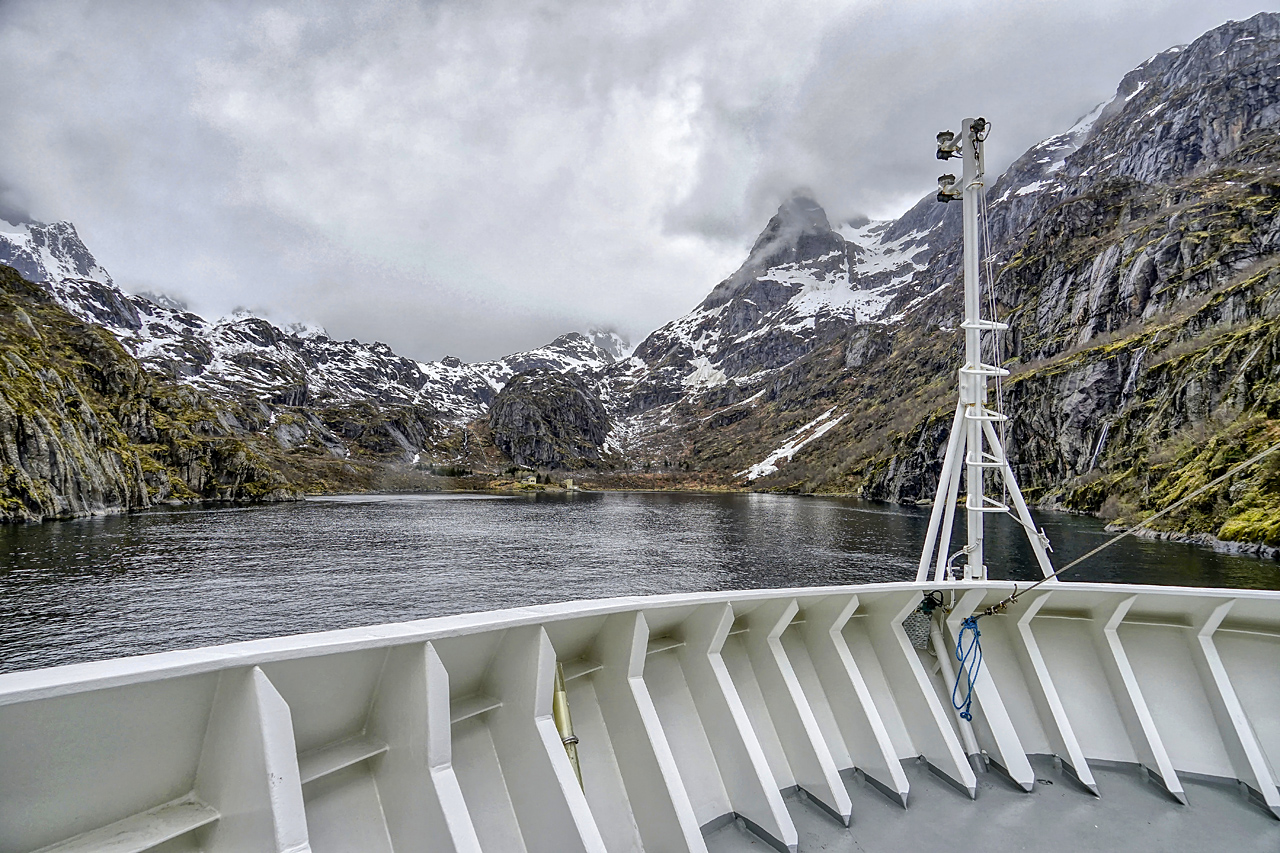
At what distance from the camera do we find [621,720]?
4.41 metres

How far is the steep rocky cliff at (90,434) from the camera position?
190 feet

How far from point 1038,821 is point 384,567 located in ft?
131

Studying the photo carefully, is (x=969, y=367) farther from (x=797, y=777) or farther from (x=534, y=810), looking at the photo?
(x=534, y=810)

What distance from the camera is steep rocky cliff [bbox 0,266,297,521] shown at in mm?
57906

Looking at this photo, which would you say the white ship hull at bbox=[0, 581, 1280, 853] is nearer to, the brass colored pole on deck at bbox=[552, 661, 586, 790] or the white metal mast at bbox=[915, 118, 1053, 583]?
the brass colored pole on deck at bbox=[552, 661, 586, 790]

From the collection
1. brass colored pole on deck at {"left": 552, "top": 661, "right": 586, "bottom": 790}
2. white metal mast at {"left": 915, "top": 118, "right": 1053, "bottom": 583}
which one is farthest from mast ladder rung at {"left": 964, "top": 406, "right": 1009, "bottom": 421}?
brass colored pole on deck at {"left": 552, "top": 661, "right": 586, "bottom": 790}

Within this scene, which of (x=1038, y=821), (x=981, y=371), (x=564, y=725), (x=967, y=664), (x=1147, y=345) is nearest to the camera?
(x=564, y=725)

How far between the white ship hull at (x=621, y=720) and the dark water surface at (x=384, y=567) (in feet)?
63.9

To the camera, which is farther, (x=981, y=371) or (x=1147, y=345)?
(x=1147, y=345)

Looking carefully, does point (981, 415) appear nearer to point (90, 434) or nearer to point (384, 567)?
point (384, 567)

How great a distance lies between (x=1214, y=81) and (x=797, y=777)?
235 meters

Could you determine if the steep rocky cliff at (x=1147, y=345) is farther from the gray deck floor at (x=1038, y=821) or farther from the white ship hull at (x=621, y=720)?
the gray deck floor at (x=1038, y=821)

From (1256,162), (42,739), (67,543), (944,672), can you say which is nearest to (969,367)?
(944,672)

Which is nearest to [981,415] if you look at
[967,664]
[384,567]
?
[967,664]
